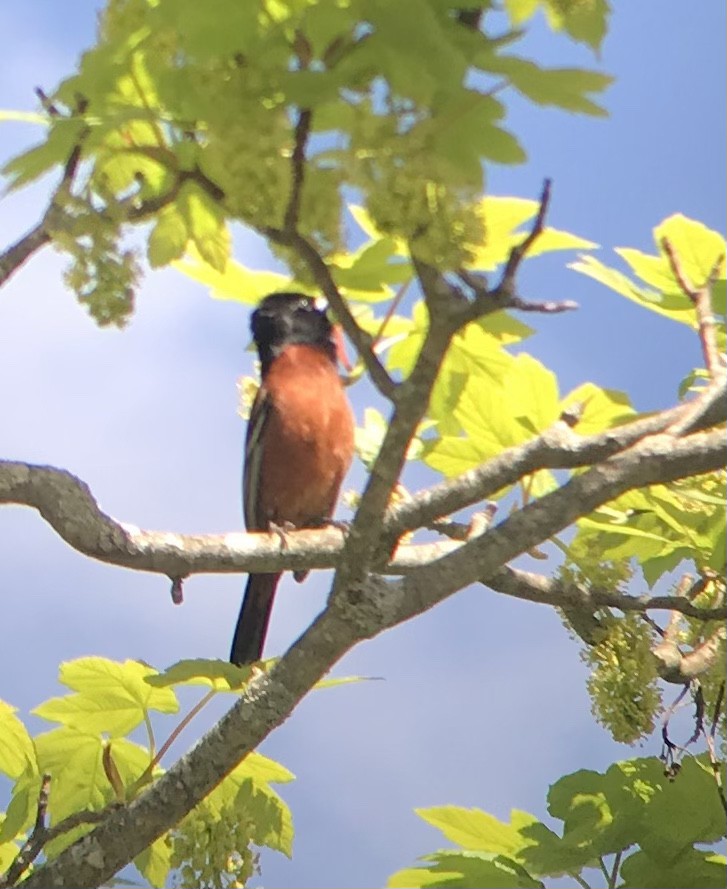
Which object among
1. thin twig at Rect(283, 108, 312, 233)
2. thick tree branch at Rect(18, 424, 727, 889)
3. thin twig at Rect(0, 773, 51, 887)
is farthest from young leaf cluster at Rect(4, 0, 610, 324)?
thin twig at Rect(0, 773, 51, 887)

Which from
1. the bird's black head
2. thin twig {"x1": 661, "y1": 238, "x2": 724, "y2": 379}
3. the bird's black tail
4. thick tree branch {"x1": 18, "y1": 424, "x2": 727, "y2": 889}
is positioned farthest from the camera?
the bird's black head

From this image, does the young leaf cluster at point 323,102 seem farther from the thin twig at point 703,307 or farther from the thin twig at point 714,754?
the thin twig at point 714,754

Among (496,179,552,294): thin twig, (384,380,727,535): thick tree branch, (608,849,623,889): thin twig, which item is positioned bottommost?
(608,849,623,889): thin twig

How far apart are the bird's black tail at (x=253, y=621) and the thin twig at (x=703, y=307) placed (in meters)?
1.38

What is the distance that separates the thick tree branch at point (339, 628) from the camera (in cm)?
127

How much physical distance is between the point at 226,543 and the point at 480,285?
0.58 meters

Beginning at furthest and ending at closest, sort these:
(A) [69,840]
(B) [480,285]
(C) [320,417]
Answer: (C) [320,417]
(A) [69,840]
(B) [480,285]

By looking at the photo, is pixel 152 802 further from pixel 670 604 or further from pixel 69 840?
pixel 670 604

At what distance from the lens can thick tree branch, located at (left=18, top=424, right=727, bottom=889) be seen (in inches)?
50.1

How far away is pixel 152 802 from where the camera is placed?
4.34ft

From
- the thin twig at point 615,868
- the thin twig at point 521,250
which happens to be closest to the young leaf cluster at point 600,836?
the thin twig at point 615,868

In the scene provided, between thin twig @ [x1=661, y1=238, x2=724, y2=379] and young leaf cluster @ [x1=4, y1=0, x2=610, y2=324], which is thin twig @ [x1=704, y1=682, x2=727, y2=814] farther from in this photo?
young leaf cluster @ [x1=4, y1=0, x2=610, y2=324]

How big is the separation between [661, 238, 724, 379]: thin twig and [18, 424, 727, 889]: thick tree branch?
13 centimetres

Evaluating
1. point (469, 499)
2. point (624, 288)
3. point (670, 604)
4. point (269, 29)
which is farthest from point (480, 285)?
point (670, 604)
